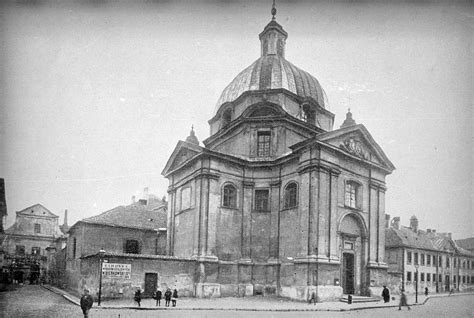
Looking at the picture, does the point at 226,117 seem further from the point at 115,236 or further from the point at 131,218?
the point at 115,236

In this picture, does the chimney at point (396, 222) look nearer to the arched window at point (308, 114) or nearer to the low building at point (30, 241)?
the arched window at point (308, 114)

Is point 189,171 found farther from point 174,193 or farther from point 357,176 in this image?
point 357,176

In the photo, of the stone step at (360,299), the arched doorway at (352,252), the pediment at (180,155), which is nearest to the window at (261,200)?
the pediment at (180,155)

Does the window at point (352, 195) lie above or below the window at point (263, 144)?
below

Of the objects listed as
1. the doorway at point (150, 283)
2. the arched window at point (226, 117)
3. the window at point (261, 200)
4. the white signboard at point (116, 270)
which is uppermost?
the arched window at point (226, 117)

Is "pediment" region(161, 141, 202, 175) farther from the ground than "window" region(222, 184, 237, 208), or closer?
farther from the ground

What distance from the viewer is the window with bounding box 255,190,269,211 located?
104 ft

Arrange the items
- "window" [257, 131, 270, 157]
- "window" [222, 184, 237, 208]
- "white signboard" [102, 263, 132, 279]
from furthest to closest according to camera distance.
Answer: "window" [257, 131, 270, 157] < "window" [222, 184, 237, 208] < "white signboard" [102, 263, 132, 279]

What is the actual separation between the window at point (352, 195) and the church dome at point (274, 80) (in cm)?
848

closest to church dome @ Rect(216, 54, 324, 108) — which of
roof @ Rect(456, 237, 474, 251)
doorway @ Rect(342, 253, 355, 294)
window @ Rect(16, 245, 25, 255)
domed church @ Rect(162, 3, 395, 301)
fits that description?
domed church @ Rect(162, 3, 395, 301)

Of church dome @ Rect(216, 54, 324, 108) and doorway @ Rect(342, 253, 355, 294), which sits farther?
church dome @ Rect(216, 54, 324, 108)

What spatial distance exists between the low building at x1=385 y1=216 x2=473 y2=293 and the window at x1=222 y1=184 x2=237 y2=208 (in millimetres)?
28665

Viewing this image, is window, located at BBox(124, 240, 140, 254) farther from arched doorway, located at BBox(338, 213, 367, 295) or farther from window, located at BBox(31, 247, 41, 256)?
window, located at BBox(31, 247, 41, 256)

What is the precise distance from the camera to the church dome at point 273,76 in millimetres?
35562
